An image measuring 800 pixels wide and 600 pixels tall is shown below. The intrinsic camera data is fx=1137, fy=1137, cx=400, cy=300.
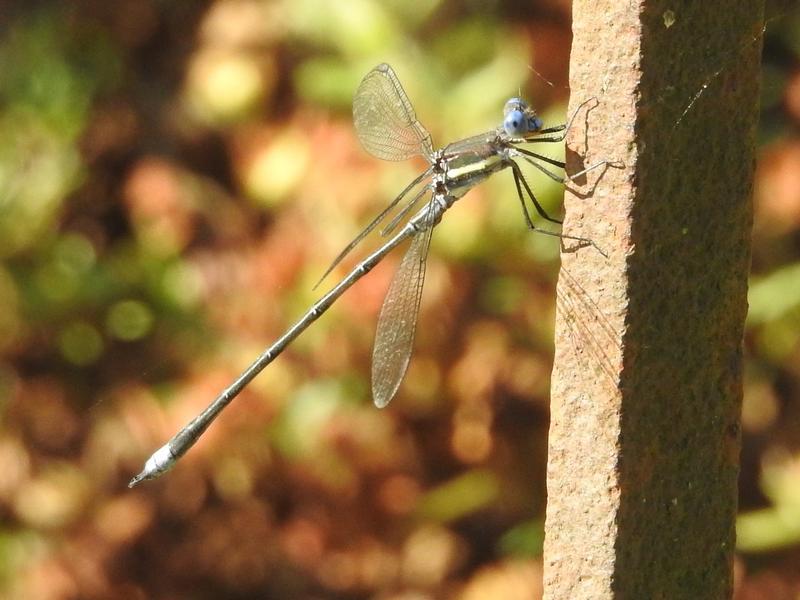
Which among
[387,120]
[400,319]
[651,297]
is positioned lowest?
[651,297]

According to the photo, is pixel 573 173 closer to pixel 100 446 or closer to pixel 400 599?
pixel 400 599

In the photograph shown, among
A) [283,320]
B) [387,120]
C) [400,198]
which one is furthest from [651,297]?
[283,320]

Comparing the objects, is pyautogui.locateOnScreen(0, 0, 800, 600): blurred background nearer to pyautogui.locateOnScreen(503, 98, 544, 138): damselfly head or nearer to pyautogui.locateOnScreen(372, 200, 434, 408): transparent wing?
pyautogui.locateOnScreen(372, 200, 434, 408): transparent wing

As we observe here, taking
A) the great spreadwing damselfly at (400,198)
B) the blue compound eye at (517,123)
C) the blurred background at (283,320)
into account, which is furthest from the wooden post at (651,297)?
the blurred background at (283,320)

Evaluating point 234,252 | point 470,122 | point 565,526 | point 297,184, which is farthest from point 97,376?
point 565,526

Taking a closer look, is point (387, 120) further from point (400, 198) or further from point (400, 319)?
point (400, 319)

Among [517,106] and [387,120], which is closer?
[517,106]

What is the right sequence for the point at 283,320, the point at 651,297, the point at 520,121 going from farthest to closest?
1. the point at 283,320
2. the point at 520,121
3. the point at 651,297
